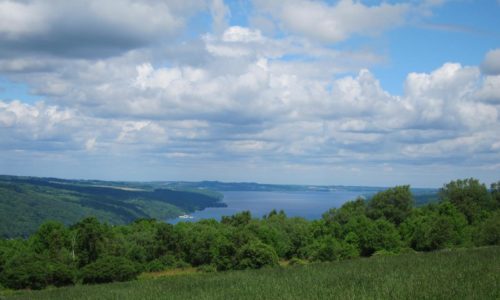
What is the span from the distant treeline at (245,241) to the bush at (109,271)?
0.36 feet

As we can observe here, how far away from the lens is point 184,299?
2373cm

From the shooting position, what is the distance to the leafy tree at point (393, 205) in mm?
97438

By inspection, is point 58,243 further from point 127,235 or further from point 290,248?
point 290,248

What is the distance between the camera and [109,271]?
184 feet

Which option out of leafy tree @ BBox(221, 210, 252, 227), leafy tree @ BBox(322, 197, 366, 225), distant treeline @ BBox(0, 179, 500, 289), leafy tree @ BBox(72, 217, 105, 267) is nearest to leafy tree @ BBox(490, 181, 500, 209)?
distant treeline @ BBox(0, 179, 500, 289)

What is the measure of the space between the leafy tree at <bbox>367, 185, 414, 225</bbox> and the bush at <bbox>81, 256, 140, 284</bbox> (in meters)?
56.7

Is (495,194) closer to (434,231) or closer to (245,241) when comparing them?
(434,231)

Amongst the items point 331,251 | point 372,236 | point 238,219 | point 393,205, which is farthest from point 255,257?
point 393,205

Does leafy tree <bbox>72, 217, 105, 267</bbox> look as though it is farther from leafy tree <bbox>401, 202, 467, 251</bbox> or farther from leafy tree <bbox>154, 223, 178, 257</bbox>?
leafy tree <bbox>401, 202, 467, 251</bbox>

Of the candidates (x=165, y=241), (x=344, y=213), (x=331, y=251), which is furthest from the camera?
(x=344, y=213)

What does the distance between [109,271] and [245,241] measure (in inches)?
808

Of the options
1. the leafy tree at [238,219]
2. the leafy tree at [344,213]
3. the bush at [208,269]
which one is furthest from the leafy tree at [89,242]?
the leafy tree at [344,213]

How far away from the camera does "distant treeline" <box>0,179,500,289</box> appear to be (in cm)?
5809

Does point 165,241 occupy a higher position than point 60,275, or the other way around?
point 165,241
